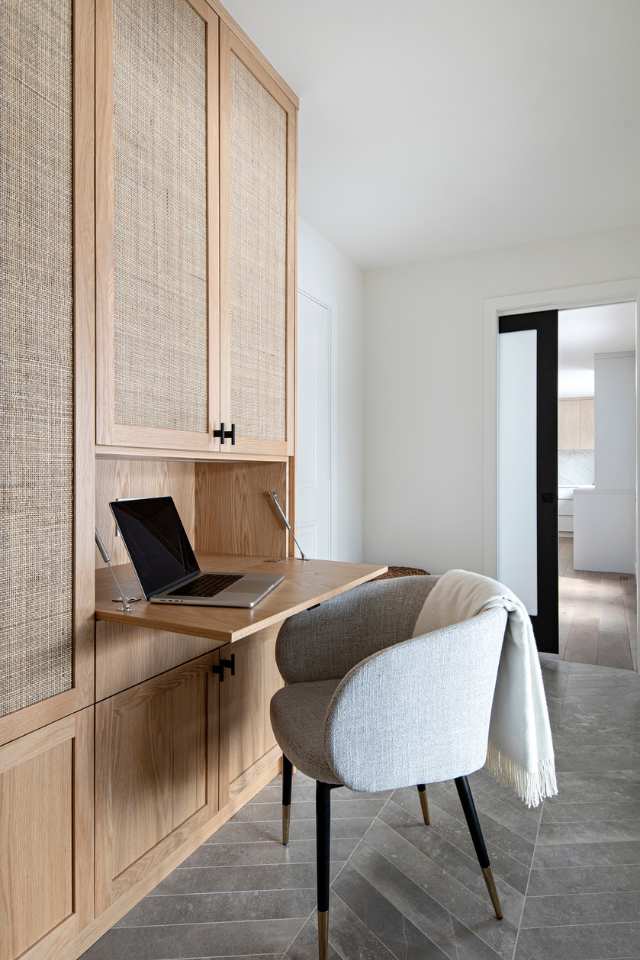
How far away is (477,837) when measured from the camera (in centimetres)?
150

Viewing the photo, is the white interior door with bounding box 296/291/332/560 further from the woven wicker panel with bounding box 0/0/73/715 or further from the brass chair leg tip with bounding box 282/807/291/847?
the woven wicker panel with bounding box 0/0/73/715

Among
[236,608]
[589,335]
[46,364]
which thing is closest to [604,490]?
[589,335]

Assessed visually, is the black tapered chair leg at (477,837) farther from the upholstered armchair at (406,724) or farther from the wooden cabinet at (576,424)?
the wooden cabinet at (576,424)

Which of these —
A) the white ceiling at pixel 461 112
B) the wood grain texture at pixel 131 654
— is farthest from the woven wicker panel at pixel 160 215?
the wood grain texture at pixel 131 654

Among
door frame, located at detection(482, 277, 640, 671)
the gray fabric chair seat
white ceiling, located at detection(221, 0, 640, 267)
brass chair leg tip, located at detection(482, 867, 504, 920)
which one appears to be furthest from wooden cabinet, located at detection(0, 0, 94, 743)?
door frame, located at detection(482, 277, 640, 671)

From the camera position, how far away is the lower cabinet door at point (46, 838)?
124 cm

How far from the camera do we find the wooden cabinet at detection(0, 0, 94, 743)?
4.00 feet

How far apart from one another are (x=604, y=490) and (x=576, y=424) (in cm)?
291

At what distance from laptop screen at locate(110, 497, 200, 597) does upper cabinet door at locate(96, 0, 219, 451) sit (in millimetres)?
200

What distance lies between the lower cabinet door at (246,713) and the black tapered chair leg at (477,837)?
80cm

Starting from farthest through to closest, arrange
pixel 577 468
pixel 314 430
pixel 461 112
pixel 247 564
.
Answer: pixel 577 468
pixel 314 430
pixel 461 112
pixel 247 564

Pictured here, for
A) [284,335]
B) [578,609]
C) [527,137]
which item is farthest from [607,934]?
[578,609]

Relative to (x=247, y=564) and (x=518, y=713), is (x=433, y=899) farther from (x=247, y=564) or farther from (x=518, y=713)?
(x=247, y=564)

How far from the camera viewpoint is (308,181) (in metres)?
2.94
